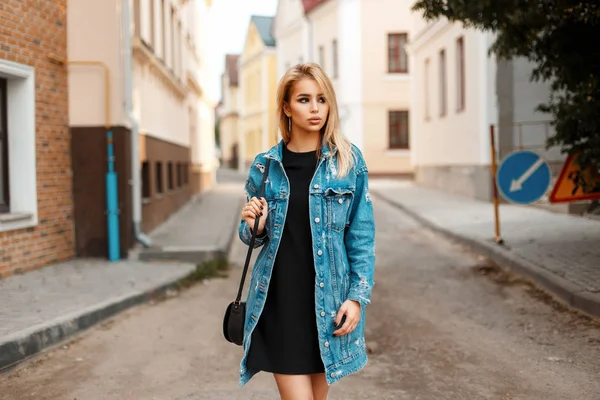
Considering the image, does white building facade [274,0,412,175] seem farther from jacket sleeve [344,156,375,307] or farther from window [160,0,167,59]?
jacket sleeve [344,156,375,307]

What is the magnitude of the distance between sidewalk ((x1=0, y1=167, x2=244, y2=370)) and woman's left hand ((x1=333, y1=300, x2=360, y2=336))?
332cm

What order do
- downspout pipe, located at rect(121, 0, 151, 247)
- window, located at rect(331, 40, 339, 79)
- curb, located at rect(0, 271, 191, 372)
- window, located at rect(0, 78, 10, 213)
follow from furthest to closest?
window, located at rect(331, 40, 339, 79)
downspout pipe, located at rect(121, 0, 151, 247)
window, located at rect(0, 78, 10, 213)
curb, located at rect(0, 271, 191, 372)

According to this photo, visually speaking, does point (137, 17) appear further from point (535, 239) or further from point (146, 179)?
point (535, 239)

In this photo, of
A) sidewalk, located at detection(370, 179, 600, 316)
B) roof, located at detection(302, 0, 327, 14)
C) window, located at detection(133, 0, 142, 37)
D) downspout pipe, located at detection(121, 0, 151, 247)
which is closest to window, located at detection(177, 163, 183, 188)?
sidewalk, located at detection(370, 179, 600, 316)

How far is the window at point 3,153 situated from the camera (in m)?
9.01

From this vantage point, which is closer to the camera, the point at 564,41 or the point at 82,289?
the point at 82,289

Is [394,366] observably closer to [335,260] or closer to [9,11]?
[335,260]

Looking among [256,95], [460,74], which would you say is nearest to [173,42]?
[460,74]

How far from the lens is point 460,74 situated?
68.7 feet

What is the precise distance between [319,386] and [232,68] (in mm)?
77545

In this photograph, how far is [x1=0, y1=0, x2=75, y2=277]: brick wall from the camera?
8633 mm

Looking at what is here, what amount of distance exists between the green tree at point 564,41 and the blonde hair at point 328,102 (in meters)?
5.65

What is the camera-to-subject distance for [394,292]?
27.2 ft

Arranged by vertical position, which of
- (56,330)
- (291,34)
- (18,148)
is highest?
(291,34)
